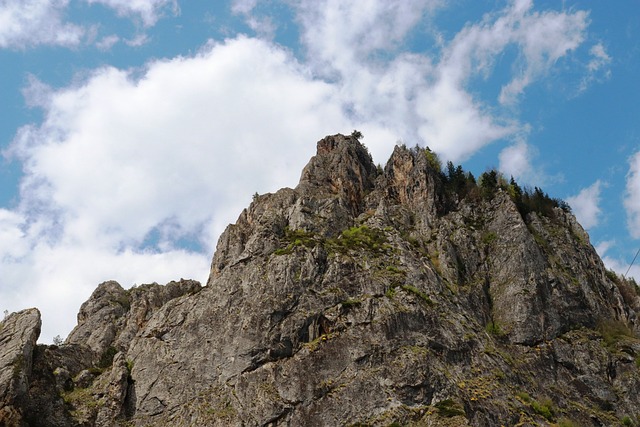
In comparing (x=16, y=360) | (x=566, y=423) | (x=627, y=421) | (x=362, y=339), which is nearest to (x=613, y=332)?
(x=627, y=421)

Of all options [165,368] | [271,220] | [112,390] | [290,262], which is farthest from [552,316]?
[112,390]

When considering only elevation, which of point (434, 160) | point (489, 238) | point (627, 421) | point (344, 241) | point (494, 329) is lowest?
point (627, 421)

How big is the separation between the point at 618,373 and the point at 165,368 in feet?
174

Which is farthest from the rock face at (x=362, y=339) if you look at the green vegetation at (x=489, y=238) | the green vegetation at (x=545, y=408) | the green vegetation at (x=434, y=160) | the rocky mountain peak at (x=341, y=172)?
the green vegetation at (x=434, y=160)

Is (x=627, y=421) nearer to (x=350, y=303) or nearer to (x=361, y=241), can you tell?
(x=350, y=303)

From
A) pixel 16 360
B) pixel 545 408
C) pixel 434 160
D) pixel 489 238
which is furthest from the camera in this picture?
pixel 434 160

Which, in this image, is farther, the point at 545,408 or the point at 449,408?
the point at 545,408

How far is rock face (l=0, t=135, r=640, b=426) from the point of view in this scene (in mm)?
57719

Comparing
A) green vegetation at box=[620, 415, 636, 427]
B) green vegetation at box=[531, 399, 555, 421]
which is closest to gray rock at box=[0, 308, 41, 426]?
green vegetation at box=[531, 399, 555, 421]

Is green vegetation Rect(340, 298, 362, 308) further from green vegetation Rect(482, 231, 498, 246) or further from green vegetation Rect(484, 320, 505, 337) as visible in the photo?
green vegetation Rect(482, 231, 498, 246)

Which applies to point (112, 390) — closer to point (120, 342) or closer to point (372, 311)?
point (120, 342)

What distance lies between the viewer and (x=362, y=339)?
61625mm

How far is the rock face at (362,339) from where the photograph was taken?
5772 centimetres

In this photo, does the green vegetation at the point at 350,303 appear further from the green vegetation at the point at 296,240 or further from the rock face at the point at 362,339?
the green vegetation at the point at 296,240
